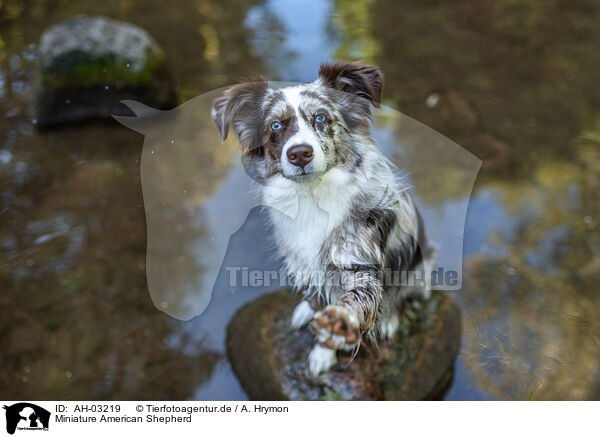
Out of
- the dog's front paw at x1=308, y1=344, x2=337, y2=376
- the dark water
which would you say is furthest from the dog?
the dog's front paw at x1=308, y1=344, x2=337, y2=376

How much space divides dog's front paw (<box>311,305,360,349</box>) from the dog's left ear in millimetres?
501

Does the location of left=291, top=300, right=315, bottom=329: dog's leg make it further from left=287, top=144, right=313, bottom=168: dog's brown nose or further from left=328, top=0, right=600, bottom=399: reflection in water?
left=287, top=144, right=313, bottom=168: dog's brown nose

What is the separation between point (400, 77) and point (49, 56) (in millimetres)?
1883

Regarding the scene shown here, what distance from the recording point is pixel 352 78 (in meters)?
1.01

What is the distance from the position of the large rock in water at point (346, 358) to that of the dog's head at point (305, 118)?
0.86m

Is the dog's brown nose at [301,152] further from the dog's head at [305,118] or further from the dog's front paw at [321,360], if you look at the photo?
the dog's front paw at [321,360]

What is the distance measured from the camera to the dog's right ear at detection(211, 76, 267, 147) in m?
1.03

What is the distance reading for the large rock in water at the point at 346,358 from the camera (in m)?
1.63

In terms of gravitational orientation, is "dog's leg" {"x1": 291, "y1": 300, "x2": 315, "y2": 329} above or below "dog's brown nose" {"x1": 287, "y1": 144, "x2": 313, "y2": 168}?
below

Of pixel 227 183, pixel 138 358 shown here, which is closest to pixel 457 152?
pixel 227 183
